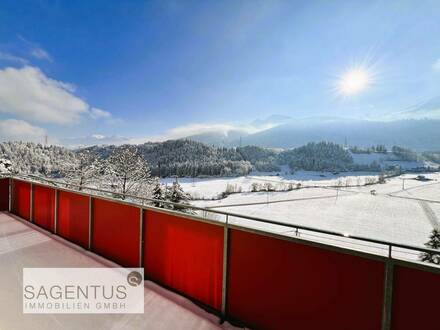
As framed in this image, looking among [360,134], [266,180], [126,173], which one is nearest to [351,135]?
[360,134]

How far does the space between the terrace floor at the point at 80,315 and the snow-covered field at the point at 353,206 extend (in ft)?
74.7

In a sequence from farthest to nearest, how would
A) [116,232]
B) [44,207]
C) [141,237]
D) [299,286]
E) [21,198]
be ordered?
[21,198] → [44,207] → [116,232] → [141,237] → [299,286]

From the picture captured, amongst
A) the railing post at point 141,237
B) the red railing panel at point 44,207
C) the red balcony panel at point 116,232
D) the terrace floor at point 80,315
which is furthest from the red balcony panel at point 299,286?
the red railing panel at point 44,207

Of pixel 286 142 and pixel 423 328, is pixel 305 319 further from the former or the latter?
pixel 286 142

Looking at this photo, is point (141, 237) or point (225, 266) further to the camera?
point (141, 237)

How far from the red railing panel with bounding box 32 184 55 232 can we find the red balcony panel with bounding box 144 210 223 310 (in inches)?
90.7

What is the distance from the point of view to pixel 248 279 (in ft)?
5.88

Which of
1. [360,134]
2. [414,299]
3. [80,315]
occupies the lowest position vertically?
[80,315]

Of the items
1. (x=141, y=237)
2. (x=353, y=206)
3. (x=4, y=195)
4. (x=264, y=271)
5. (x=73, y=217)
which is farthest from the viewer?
(x=353, y=206)

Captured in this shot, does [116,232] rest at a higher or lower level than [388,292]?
lower

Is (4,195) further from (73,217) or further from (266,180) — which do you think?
(266,180)

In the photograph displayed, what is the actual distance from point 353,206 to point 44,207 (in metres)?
45.2

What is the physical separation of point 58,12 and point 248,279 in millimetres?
9087

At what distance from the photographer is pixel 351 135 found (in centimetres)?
11594
